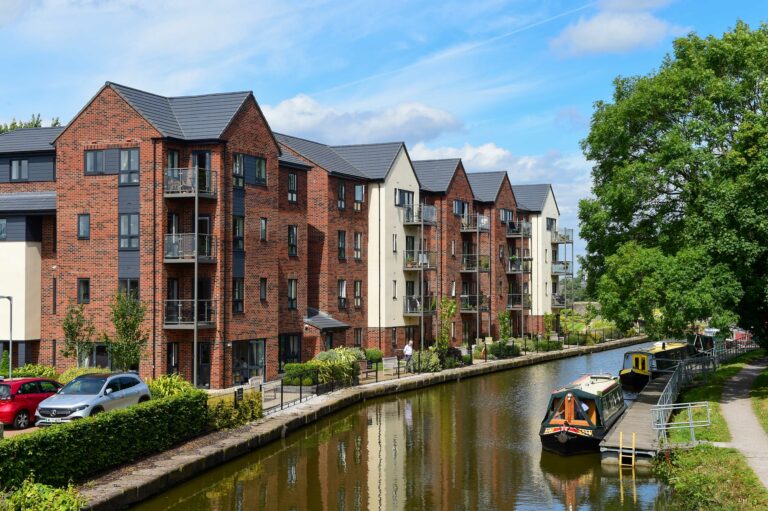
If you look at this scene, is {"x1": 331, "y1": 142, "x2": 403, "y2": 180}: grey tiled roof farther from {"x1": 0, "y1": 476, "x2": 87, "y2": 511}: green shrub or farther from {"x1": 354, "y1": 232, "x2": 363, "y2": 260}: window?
{"x1": 0, "y1": 476, "x2": 87, "y2": 511}: green shrub

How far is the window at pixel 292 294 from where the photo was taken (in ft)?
154

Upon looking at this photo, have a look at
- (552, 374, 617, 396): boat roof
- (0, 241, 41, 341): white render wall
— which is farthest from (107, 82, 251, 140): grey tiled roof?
(552, 374, 617, 396): boat roof

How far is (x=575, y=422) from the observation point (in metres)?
28.6

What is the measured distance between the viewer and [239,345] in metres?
41.0

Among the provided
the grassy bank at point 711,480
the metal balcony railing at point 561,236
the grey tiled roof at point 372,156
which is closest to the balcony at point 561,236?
the metal balcony railing at point 561,236

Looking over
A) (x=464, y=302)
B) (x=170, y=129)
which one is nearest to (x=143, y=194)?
(x=170, y=129)

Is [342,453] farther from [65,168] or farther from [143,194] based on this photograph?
[65,168]

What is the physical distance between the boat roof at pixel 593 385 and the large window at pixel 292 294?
17879 millimetres

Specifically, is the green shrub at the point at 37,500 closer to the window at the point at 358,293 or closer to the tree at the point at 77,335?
the tree at the point at 77,335

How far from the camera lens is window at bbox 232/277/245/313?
40.7 metres

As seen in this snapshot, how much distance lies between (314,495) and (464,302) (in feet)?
143

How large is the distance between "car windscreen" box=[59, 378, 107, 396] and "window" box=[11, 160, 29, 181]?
2018 cm

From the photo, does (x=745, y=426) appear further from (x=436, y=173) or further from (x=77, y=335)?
(x=436, y=173)

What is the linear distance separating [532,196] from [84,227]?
52.7m
